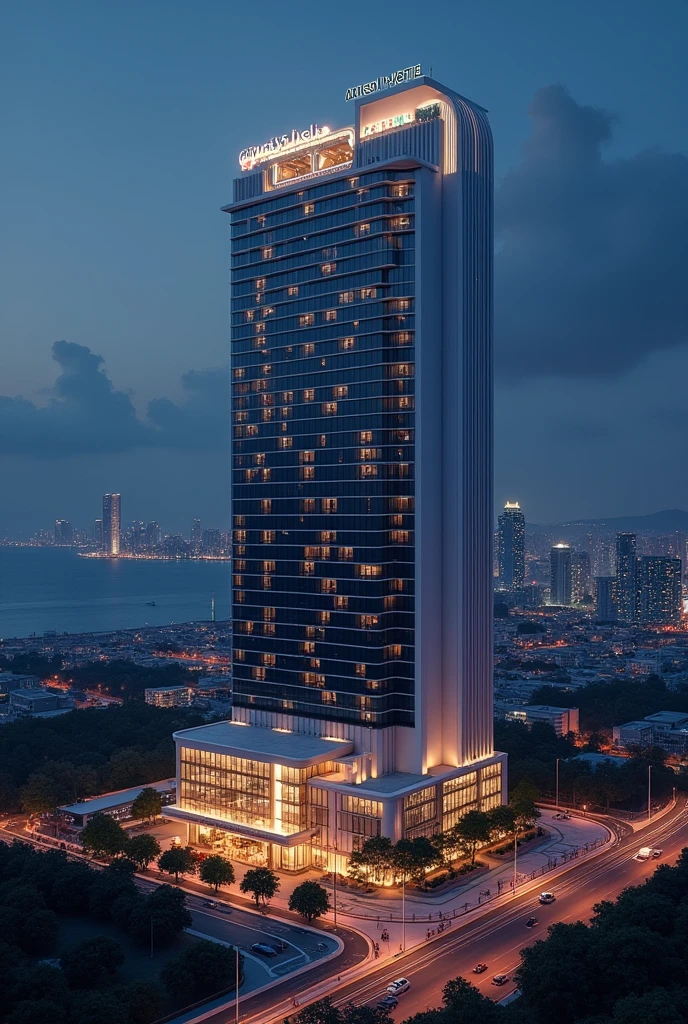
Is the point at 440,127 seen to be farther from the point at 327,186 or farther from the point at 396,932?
the point at 396,932

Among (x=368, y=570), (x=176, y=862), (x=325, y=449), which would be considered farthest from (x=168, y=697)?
(x=368, y=570)

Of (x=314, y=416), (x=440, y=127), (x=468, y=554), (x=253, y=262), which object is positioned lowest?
(x=468, y=554)

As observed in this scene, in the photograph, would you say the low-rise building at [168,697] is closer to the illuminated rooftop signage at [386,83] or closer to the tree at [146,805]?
the tree at [146,805]

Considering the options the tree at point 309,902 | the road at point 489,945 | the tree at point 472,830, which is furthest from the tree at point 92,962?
the tree at point 472,830

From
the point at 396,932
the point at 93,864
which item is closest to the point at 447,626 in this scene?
the point at 396,932

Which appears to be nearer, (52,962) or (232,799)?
(52,962)

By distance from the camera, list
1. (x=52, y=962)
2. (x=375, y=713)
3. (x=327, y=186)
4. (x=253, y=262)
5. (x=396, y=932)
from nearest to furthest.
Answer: (x=52, y=962)
(x=396, y=932)
(x=375, y=713)
(x=327, y=186)
(x=253, y=262)
